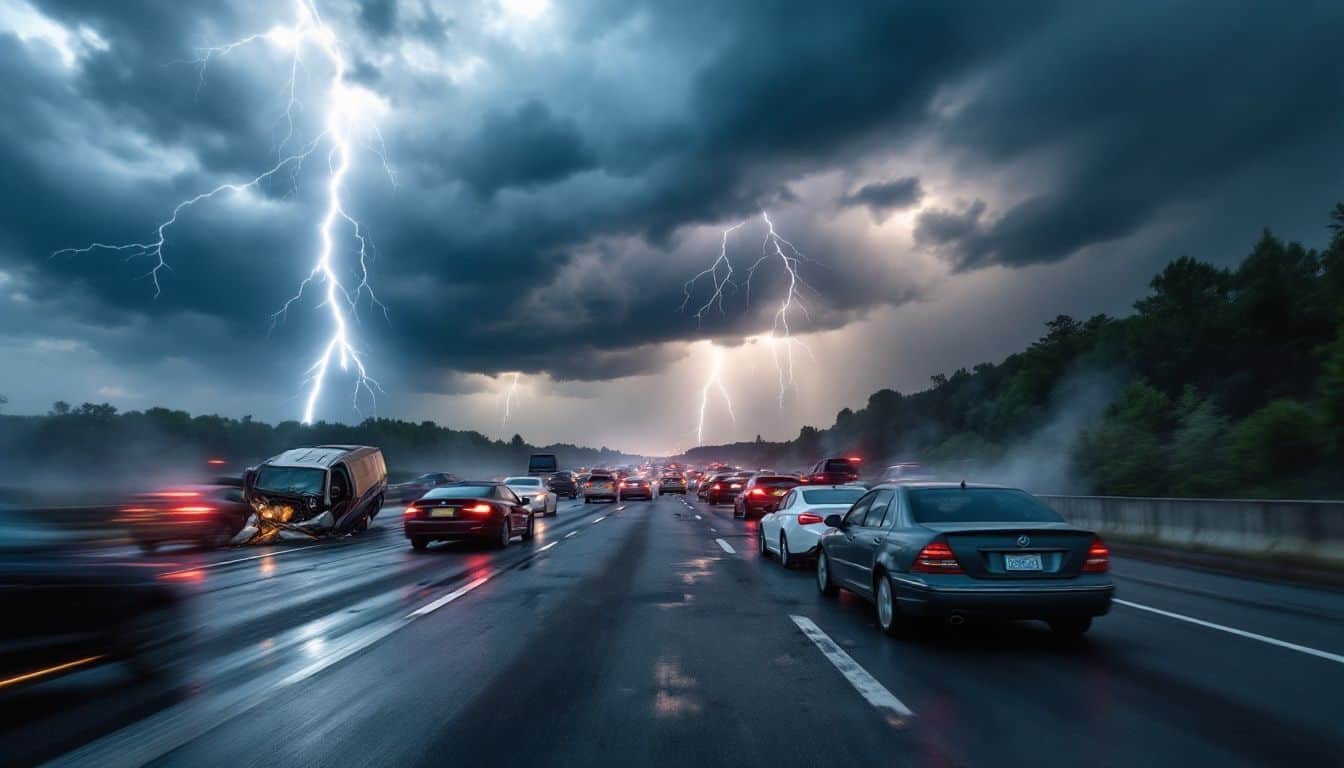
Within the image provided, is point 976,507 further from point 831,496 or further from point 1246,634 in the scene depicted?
point 831,496

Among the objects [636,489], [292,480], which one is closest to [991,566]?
[292,480]

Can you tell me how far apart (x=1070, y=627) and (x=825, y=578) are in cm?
338

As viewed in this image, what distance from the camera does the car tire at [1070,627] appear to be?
8.13 meters

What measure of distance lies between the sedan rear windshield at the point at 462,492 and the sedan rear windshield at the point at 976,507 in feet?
41.3

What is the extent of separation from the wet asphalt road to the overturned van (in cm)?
1244

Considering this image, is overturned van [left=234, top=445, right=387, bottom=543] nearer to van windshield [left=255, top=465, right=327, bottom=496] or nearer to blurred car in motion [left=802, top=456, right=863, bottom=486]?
van windshield [left=255, top=465, right=327, bottom=496]

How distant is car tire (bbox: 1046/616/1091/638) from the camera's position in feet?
26.7

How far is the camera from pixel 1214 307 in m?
64.8

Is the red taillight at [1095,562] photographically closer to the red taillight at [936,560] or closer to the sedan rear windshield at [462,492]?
the red taillight at [936,560]

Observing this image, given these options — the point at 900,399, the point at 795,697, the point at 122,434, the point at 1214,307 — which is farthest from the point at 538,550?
the point at 900,399

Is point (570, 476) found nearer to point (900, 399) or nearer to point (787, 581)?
point (787, 581)

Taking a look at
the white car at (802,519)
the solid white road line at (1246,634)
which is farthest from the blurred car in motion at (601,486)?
the solid white road line at (1246,634)

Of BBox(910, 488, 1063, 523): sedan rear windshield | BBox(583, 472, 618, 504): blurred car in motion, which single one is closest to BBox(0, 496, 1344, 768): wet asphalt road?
BBox(910, 488, 1063, 523): sedan rear windshield

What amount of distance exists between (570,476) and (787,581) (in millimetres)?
50073
